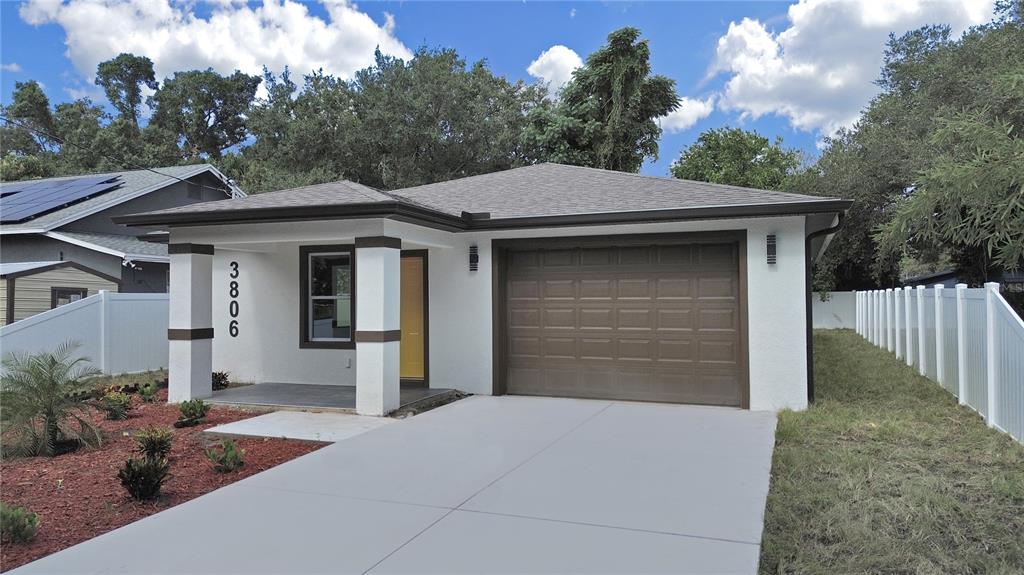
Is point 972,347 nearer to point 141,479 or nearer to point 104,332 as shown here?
point 141,479

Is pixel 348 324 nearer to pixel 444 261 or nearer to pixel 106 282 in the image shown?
pixel 444 261

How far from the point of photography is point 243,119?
35.4 meters

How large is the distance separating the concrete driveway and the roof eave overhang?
105 inches

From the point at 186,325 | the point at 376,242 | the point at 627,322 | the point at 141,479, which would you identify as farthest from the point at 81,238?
the point at 627,322

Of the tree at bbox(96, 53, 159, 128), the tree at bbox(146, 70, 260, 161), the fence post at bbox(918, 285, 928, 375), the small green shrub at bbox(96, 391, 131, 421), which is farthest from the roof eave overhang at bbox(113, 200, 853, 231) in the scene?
the tree at bbox(96, 53, 159, 128)

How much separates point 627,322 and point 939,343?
519cm

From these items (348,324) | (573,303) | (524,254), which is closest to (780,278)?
(573,303)

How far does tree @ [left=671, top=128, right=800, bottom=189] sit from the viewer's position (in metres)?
33.5

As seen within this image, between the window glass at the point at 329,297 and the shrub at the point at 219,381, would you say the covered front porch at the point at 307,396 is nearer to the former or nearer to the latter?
the shrub at the point at 219,381

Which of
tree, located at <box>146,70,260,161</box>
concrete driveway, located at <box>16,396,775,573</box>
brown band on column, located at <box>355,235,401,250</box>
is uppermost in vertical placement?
tree, located at <box>146,70,260,161</box>

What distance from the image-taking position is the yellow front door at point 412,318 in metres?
10.3

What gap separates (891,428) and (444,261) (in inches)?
247

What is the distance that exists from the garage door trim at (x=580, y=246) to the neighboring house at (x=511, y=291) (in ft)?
0.09

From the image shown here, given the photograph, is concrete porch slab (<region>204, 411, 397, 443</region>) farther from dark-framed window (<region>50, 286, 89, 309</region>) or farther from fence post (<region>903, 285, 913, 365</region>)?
fence post (<region>903, 285, 913, 365</region>)
